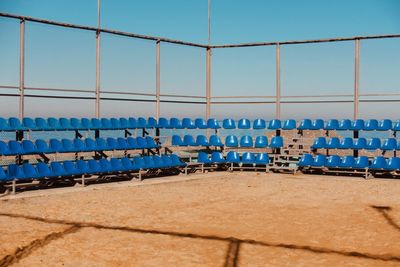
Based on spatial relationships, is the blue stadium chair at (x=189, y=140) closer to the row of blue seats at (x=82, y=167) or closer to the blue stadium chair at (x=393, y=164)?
the row of blue seats at (x=82, y=167)

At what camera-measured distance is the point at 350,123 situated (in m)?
16.8

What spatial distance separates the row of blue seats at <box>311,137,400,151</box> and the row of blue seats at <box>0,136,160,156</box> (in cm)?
636

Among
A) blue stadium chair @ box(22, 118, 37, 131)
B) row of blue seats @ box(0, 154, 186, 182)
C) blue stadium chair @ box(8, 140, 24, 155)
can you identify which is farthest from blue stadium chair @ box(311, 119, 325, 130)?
blue stadium chair @ box(8, 140, 24, 155)

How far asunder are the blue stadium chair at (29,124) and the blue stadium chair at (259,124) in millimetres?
8779

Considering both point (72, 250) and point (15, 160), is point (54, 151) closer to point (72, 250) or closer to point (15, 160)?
point (15, 160)

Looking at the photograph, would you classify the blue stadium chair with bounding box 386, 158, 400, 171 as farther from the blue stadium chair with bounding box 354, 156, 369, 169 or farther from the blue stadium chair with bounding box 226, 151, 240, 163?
the blue stadium chair with bounding box 226, 151, 240, 163

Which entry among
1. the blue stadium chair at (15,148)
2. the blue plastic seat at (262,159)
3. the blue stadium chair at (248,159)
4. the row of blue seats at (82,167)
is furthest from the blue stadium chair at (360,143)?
the blue stadium chair at (15,148)

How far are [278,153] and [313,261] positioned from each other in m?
12.4

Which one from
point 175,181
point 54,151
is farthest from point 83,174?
point 175,181

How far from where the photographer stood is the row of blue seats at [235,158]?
16.8 meters

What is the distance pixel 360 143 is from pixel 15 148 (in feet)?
39.0

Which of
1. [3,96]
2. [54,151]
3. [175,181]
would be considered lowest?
[175,181]

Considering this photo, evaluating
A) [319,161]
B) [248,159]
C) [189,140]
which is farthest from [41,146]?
[319,161]

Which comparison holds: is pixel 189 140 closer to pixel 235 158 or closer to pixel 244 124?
pixel 235 158
